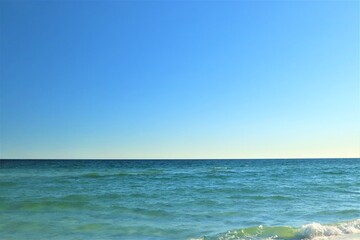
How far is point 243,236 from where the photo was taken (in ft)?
30.7

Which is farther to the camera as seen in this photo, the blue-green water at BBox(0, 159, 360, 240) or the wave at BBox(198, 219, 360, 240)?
the blue-green water at BBox(0, 159, 360, 240)

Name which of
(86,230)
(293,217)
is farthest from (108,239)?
(293,217)

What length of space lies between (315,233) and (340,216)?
141 inches

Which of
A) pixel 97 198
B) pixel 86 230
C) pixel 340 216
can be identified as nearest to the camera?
pixel 86 230

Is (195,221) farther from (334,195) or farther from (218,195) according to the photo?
(334,195)

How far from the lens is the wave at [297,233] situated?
29.5 ft

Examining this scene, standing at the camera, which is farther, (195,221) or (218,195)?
(218,195)

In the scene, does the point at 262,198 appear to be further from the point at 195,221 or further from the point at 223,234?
the point at 223,234

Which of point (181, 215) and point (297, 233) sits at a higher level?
point (297, 233)

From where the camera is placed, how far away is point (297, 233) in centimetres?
929

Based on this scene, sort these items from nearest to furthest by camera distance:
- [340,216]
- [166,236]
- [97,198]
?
[166,236]
[340,216]
[97,198]

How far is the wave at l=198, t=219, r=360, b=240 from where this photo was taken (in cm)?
898

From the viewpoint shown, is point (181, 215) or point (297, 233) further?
point (181, 215)

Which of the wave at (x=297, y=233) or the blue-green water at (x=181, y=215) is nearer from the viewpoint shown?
the wave at (x=297, y=233)
